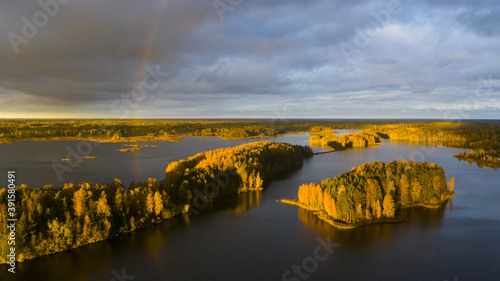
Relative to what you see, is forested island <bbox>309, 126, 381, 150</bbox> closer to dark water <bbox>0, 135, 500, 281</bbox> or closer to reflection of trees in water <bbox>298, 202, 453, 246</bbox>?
reflection of trees in water <bbox>298, 202, 453, 246</bbox>

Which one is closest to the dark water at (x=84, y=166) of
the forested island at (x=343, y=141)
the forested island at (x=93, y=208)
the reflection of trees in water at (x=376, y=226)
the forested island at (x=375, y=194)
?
the forested island at (x=93, y=208)

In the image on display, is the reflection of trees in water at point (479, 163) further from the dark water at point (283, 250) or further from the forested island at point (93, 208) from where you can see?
the forested island at point (93, 208)

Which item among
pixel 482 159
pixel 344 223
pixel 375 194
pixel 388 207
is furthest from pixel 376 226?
pixel 482 159

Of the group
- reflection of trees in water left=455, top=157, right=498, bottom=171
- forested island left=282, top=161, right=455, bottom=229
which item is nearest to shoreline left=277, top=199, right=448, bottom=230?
forested island left=282, top=161, right=455, bottom=229

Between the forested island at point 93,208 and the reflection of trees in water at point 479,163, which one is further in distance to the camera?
the reflection of trees in water at point 479,163

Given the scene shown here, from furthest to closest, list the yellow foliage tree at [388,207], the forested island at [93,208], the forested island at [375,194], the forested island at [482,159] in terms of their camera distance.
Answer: the forested island at [482,159], the yellow foliage tree at [388,207], the forested island at [375,194], the forested island at [93,208]

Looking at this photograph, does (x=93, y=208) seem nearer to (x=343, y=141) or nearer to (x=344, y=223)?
(x=344, y=223)

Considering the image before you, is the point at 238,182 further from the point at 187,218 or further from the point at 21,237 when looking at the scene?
the point at 21,237

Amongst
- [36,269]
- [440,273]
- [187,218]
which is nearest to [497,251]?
[440,273]
